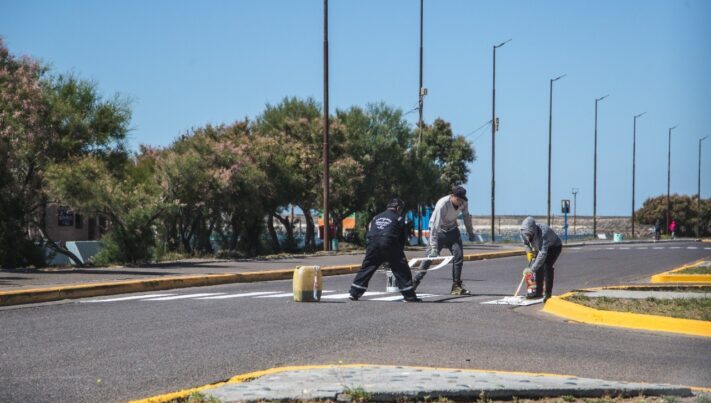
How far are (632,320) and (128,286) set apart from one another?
31.1 feet

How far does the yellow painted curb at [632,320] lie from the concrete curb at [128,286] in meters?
7.97

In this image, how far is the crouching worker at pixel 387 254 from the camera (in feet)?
50.0

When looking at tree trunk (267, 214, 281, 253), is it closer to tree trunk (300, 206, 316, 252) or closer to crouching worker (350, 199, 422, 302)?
tree trunk (300, 206, 316, 252)

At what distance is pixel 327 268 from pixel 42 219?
8.88 m

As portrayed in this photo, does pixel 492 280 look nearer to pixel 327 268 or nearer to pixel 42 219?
pixel 327 268

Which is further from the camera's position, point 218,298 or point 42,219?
point 42,219

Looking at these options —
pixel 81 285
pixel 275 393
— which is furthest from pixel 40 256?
pixel 275 393

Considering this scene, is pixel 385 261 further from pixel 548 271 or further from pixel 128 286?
pixel 128 286

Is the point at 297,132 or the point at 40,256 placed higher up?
the point at 297,132

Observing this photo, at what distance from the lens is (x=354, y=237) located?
47469 millimetres

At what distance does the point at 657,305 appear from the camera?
46.3 ft

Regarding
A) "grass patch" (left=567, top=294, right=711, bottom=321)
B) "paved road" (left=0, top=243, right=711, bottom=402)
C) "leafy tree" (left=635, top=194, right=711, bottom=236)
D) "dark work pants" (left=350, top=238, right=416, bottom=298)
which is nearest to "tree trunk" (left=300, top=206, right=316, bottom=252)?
"dark work pants" (left=350, top=238, right=416, bottom=298)

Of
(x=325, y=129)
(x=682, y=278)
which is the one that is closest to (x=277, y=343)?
(x=682, y=278)

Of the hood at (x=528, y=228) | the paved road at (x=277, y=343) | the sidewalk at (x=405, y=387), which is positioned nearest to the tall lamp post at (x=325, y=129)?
the paved road at (x=277, y=343)
